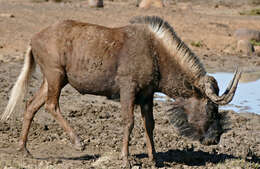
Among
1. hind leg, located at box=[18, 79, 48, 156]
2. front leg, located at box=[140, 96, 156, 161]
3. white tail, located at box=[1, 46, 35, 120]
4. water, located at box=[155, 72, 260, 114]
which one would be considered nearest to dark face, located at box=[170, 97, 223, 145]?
front leg, located at box=[140, 96, 156, 161]

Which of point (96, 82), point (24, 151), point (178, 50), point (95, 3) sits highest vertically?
point (178, 50)

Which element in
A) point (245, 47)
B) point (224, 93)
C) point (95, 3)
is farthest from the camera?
point (95, 3)

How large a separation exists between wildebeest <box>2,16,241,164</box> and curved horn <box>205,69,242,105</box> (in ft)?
0.04

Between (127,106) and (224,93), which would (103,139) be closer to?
(127,106)

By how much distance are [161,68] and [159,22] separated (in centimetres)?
61

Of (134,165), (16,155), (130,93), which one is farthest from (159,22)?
(16,155)

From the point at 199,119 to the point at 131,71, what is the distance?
1.08 metres

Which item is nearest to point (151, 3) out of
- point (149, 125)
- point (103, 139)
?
point (103, 139)

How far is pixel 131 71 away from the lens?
639 cm

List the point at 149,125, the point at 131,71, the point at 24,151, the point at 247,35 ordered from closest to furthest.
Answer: the point at 131,71 → the point at 24,151 → the point at 149,125 → the point at 247,35

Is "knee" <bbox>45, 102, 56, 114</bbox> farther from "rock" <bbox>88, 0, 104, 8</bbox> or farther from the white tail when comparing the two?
"rock" <bbox>88, 0, 104, 8</bbox>

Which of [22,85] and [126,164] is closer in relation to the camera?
[126,164]

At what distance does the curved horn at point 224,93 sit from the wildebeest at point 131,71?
0.5 inches

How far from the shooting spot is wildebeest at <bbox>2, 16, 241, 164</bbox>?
6410 millimetres
